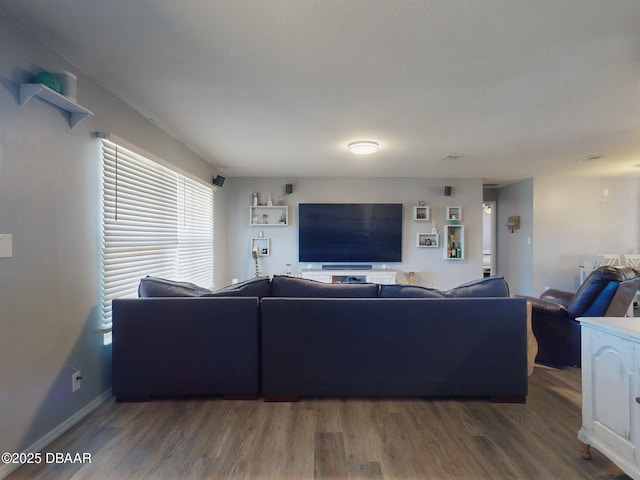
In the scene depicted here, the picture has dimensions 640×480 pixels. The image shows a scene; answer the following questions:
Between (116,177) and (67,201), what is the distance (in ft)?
1.66

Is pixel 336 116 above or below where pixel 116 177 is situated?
above

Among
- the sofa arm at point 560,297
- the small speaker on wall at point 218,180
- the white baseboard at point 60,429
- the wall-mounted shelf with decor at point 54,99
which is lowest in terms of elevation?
the white baseboard at point 60,429

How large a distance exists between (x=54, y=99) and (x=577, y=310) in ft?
13.7

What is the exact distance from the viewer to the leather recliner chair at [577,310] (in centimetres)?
264

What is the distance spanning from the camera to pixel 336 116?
105 inches

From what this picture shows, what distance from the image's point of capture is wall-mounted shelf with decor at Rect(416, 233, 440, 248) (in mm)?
5488

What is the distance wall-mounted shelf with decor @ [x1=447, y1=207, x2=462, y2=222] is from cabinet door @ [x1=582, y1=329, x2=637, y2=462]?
13.4ft

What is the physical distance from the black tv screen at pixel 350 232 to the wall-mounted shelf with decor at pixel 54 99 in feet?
12.1

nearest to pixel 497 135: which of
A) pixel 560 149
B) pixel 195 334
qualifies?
pixel 560 149

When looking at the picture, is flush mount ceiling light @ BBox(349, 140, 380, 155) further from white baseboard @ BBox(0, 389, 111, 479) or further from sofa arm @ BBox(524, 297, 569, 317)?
white baseboard @ BBox(0, 389, 111, 479)

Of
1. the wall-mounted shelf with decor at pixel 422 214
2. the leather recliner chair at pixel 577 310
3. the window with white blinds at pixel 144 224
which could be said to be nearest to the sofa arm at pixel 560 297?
the leather recliner chair at pixel 577 310

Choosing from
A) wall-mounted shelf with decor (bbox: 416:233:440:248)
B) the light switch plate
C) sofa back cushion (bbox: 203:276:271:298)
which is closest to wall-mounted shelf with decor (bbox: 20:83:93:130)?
the light switch plate

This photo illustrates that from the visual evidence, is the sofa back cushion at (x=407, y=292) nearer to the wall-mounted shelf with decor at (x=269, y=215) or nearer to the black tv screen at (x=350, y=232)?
the black tv screen at (x=350, y=232)

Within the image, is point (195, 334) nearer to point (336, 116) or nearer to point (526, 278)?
point (336, 116)
